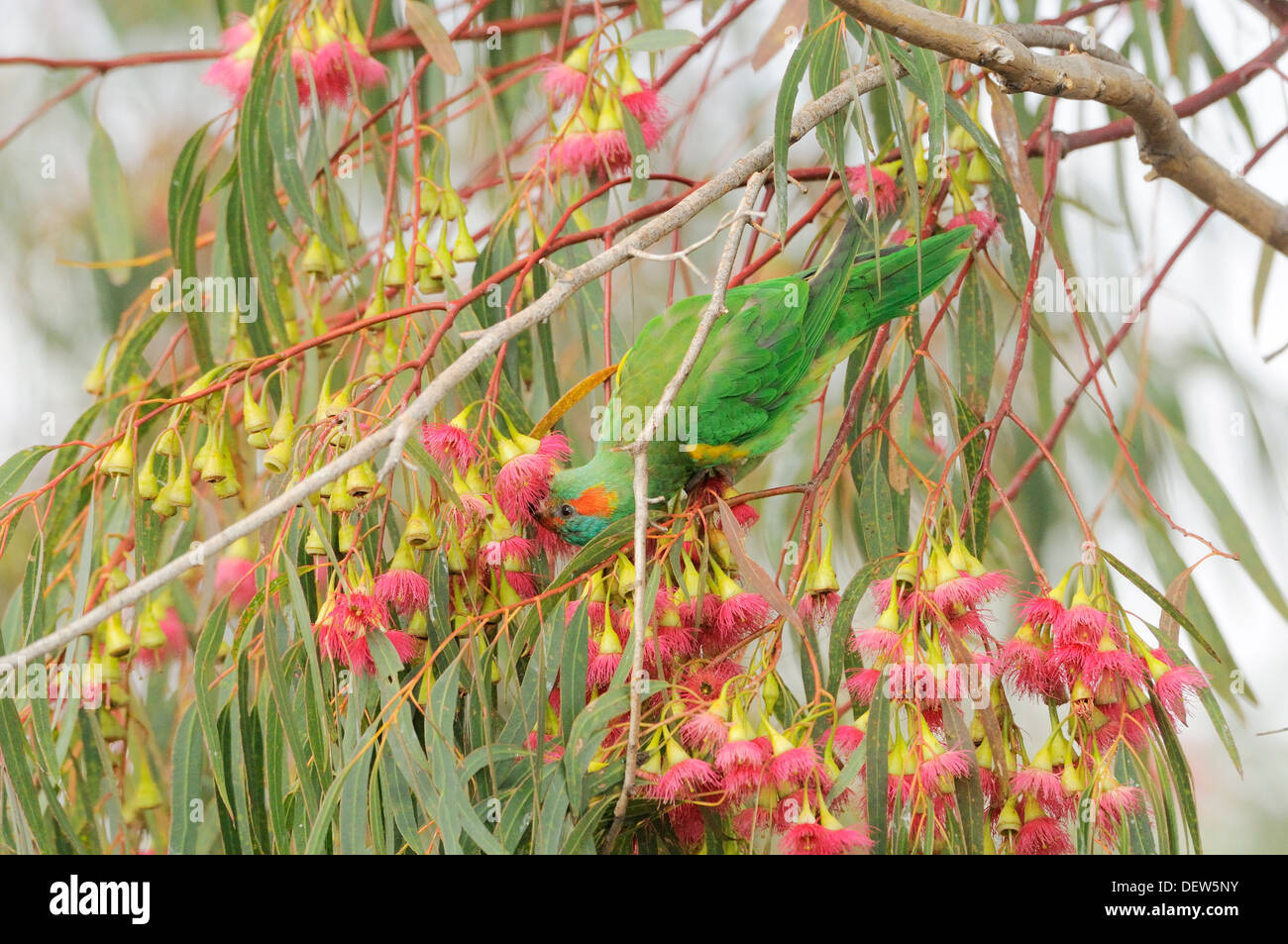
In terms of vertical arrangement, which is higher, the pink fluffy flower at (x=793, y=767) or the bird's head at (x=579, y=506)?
the bird's head at (x=579, y=506)

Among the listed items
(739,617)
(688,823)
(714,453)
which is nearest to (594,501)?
(714,453)

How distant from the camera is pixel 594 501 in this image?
140 centimetres

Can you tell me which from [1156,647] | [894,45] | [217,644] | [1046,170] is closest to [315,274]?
[217,644]

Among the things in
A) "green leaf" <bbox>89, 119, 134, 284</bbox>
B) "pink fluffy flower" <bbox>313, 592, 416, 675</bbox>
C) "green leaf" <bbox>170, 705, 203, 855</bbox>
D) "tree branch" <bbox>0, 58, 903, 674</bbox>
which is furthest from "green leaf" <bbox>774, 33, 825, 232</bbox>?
"green leaf" <bbox>89, 119, 134, 284</bbox>

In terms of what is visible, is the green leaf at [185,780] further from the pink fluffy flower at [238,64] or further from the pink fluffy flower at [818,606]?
the pink fluffy flower at [238,64]

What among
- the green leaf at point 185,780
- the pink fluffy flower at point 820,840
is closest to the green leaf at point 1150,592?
the pink fluffy flower at point 820,840

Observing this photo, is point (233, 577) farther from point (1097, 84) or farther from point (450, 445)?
point (1097, 84)

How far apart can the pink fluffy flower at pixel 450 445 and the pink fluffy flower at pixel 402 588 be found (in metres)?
0.12

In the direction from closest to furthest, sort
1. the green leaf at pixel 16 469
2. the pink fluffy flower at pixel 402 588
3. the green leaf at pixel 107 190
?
the pink fluffy flower at pixel 402 588, the green leaf at pixel 16 469, the green leaf at pixel 107 190

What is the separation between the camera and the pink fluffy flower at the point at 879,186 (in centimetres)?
141

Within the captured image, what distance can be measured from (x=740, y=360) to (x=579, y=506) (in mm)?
307

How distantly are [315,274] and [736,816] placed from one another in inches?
36.7

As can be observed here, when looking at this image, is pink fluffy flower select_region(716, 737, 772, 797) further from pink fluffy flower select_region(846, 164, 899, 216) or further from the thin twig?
pink fluffy flower select_region(846, 164, 899, 216)

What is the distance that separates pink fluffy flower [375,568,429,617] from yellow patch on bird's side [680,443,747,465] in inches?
18.9
